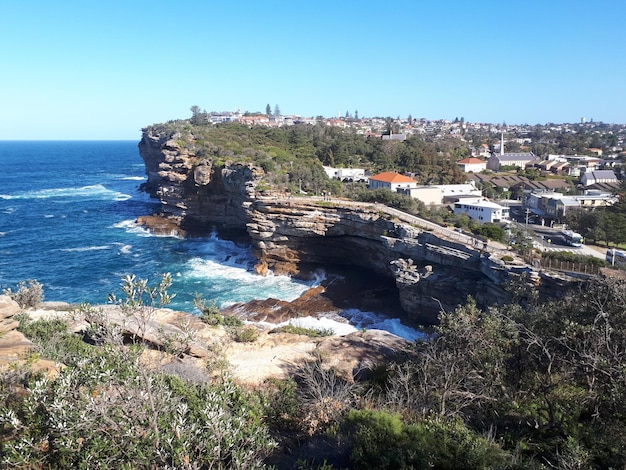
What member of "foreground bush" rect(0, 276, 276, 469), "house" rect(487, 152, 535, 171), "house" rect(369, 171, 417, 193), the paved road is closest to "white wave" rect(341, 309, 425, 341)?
the paved road

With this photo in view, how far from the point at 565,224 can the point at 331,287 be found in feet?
77.0

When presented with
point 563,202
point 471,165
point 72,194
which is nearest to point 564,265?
point 563,202

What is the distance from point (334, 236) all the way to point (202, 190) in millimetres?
19634

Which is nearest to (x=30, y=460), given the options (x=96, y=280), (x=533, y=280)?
(x=533, y=280)

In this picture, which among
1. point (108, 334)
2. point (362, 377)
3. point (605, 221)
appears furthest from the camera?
point (605, 221)

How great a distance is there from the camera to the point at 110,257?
39969 millimetres

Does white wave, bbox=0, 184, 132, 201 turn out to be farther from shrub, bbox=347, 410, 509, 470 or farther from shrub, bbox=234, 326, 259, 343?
shrub, bbox=347, 410, 509, 470

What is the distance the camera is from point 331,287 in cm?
3372

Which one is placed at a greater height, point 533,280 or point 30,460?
point 30,460

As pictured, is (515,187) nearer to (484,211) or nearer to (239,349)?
(484,211)

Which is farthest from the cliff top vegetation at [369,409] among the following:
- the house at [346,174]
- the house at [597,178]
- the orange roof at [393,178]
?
the house at [597,178]

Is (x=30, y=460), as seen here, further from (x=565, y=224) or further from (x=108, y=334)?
(x=565, y=224)

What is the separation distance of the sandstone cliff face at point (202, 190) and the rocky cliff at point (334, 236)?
0.36ft

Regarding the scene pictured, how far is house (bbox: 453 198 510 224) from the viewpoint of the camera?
39.8 metres
